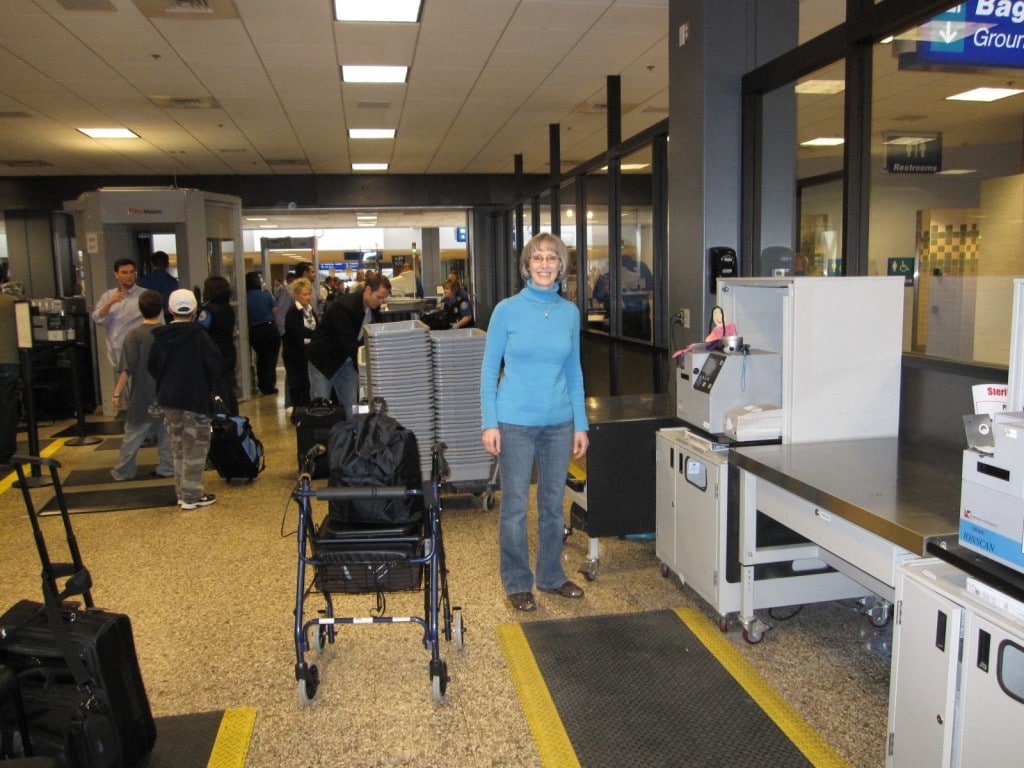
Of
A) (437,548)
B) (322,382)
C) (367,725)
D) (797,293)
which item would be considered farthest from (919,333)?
(322,382)

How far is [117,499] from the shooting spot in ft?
18.9

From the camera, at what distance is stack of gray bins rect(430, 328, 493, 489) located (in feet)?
16.8

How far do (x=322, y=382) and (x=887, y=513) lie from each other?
206 inches

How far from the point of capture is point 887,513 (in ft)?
7.59

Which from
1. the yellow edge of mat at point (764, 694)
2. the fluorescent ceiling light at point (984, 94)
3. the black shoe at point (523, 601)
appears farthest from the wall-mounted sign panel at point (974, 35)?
the fluorescent ceiling light at point (984, 94)

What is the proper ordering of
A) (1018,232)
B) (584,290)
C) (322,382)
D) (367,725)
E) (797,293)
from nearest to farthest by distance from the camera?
(367,725) → (797,293) → (1018,232) → (322,382) → (584,290)

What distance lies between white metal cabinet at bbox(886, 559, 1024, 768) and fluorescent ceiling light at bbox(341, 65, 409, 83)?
636 cm

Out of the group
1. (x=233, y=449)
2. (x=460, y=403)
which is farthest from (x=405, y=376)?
(x=233, y=449)

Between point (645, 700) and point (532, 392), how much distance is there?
4.35ft

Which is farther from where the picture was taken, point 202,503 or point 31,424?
point 31,424

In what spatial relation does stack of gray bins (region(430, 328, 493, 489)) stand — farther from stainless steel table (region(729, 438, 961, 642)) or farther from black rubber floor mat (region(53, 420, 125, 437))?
black rubber floor mat (region(53, 420, 125, 437))

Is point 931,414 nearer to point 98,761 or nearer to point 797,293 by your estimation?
point 797,293

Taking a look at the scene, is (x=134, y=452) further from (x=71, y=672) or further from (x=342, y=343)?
(x=71, y=672)

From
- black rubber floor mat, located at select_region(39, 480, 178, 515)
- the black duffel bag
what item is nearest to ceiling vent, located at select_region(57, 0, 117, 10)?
black rubber floor mat, located at select_region(39, 480, 178, 515)
